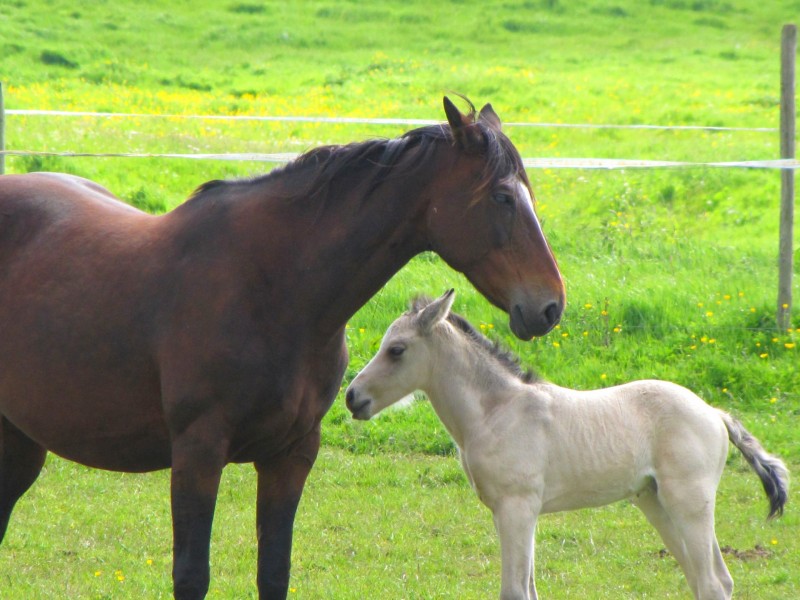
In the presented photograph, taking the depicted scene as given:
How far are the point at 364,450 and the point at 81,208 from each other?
11.5 feet

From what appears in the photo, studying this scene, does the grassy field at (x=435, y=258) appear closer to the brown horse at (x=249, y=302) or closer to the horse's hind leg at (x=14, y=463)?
the horse's hind leg at (x=14, y=463)

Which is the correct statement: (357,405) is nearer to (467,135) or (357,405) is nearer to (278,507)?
(278,507)

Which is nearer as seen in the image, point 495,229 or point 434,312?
point 495,229

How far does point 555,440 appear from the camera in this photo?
14.5 feet

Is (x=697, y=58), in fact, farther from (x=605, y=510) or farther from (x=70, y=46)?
(x=605, y=510)

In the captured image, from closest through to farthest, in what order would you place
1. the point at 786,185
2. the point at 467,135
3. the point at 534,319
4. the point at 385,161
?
1. the point at 534,319
2. the point at 467,135
3. the point at 385,161
4. the point at 786,185

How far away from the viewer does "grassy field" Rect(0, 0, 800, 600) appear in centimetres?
532

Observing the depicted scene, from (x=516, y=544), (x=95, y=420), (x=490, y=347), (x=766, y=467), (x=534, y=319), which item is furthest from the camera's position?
(x=490, y=347)

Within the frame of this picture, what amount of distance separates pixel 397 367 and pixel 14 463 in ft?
5.05

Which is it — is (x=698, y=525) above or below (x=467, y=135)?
below

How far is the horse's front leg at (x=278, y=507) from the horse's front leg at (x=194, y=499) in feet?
0.82

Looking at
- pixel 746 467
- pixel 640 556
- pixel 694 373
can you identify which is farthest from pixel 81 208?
pixel 694 373

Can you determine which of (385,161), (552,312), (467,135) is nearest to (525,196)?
(467,135)

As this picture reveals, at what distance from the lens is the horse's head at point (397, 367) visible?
4527mm
